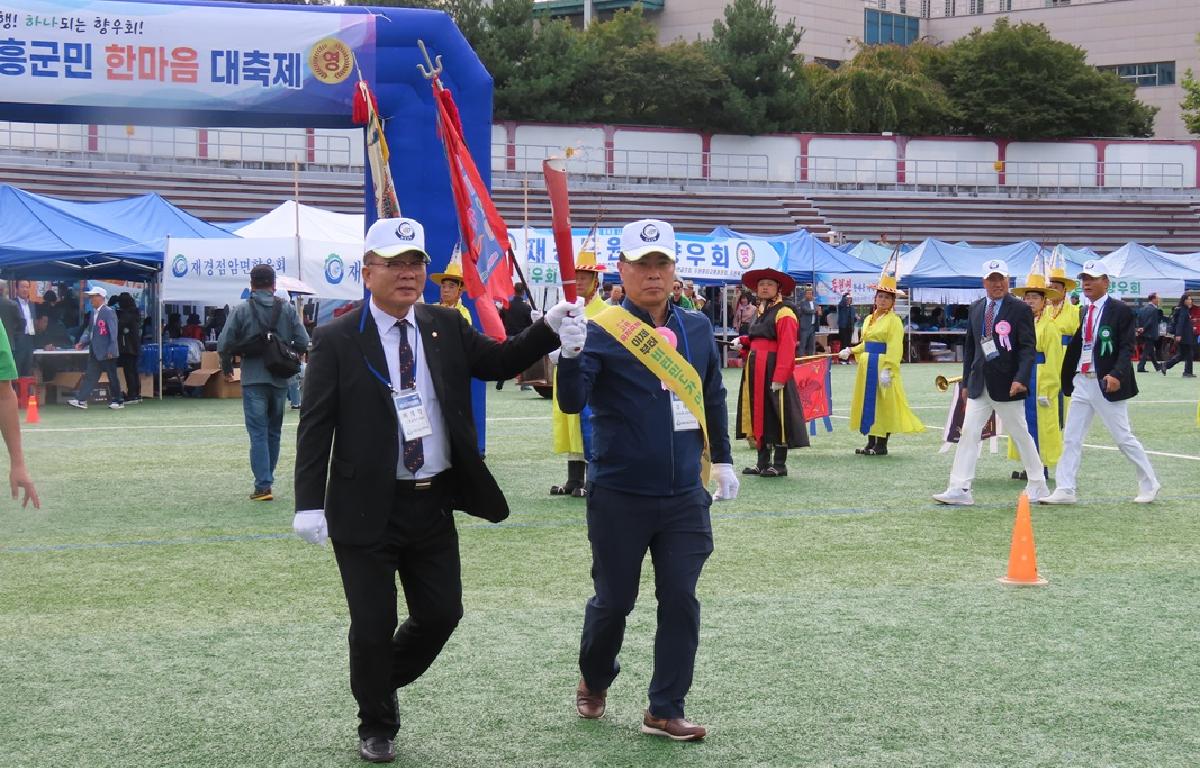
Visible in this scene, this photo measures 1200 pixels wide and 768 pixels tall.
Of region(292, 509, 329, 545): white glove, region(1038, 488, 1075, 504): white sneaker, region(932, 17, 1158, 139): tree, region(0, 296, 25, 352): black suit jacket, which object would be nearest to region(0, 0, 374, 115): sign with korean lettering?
region(0, 296, 25, 352): black suit jacket

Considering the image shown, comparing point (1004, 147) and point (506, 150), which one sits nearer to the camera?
point (506, 150)

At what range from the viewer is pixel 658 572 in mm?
5145

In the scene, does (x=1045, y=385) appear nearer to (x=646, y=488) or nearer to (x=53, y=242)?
(x=646, y=488)

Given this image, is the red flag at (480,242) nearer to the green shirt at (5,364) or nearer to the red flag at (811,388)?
the green shirt at (5,364)

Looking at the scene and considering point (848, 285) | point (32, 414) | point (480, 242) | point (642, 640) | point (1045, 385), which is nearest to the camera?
point (642, 640)

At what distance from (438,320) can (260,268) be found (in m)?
6.57

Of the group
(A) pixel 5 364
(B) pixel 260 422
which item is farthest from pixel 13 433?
(B) pixel 260 422

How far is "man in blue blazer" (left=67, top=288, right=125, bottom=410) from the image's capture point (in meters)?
20.5

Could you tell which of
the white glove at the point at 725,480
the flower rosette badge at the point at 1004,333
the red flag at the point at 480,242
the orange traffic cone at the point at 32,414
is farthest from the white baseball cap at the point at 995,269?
the orange traffic cone at the point at 32,414

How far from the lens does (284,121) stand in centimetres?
1341

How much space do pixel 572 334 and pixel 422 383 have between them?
0.54m

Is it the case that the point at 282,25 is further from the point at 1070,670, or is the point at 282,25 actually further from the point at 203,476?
the point at 1070,670

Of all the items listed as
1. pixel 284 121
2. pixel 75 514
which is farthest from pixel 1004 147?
Answer: pixel 75 514

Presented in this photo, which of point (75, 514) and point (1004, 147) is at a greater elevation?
point (1004, 147)
